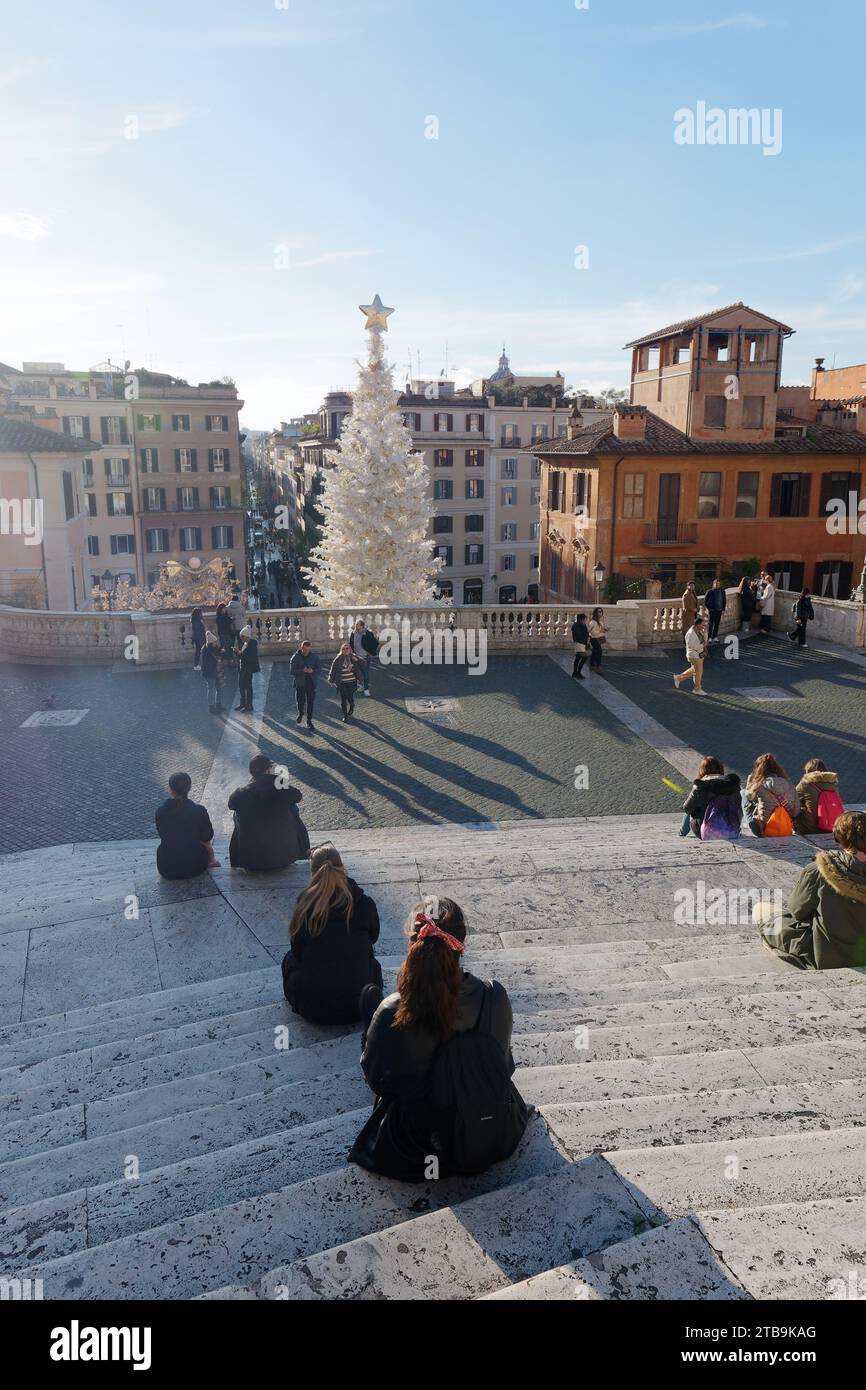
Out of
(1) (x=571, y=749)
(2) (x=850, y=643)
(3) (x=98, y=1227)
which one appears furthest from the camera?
(2) (x=850, y=643)

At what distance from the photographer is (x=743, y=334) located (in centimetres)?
4244

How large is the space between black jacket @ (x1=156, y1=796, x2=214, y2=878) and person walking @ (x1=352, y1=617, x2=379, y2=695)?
1074cm

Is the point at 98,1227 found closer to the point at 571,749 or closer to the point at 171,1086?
the point at 171,1086

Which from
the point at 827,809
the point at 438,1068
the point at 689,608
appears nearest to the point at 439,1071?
the point at 438,1068

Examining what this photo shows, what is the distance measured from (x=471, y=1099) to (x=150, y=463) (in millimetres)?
69393

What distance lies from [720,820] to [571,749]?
5.95 m

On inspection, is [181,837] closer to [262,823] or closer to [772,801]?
[262,823]

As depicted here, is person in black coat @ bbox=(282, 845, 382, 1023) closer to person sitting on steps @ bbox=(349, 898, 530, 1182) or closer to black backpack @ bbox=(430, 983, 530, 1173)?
person sitting on steps @ bbox=(349, 898, 530, 1182)

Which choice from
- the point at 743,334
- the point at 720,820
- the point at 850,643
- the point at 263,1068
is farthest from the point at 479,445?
the point at 263,1068

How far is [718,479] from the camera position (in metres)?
41.3

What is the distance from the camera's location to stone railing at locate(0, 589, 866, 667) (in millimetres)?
22359

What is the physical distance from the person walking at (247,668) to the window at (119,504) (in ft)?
174

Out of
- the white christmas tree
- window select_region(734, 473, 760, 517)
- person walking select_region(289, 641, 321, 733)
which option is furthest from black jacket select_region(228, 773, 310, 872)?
window select_region(734, 473, 760, 517)
